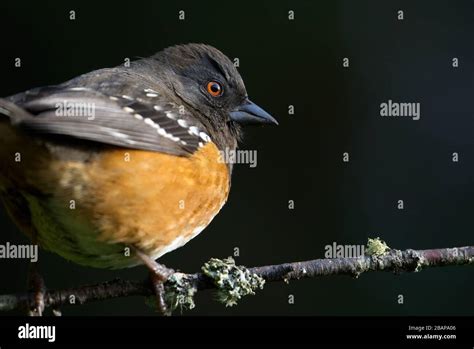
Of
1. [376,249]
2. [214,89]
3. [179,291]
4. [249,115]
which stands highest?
[214,89]

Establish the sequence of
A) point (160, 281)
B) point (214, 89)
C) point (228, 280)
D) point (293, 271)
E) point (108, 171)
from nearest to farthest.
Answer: point (293, 271) → point (108, 171) → point (228, 280) → point (160, 281) → point (214, 89)

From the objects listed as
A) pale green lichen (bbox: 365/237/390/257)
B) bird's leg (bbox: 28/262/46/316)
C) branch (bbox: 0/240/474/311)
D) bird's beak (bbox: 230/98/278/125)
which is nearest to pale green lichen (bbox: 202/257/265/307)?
branch (bbox: 0/240/474/311)

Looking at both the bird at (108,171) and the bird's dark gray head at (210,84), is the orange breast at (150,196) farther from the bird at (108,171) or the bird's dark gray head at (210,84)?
the bird's dark gray head at (210,84)

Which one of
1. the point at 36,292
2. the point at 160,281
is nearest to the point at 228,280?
the point at 160,281

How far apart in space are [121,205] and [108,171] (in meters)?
0.19

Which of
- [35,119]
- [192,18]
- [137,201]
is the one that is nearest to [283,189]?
[192,18]

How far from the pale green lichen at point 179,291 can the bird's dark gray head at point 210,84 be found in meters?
1.24

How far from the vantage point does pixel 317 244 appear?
6.44 metres

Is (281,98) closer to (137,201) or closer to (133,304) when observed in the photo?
(133,304)

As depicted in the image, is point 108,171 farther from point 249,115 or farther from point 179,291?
point 249,115

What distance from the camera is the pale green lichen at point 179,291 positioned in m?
3.89

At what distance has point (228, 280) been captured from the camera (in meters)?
3.83

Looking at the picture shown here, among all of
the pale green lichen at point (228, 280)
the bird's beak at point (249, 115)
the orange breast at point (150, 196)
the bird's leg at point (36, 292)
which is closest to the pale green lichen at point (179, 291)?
the pale green lichen at point (228, 280)

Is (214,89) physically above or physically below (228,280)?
above
